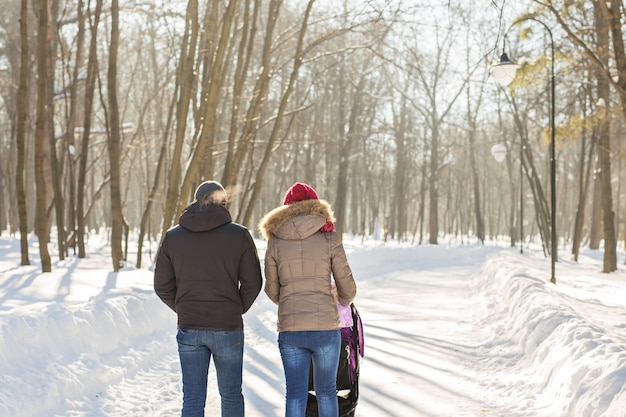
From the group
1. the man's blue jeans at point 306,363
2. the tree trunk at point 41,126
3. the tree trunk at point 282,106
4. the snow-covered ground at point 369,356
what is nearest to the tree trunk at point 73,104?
the tree trunk at point 41,126

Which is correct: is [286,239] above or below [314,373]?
above

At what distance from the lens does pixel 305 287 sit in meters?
4.74

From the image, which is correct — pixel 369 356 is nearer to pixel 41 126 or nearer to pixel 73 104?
pixel 41 126

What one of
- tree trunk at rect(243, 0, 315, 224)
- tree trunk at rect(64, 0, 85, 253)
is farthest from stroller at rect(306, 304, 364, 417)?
tree trunk at rect(64, 0, 85, 253)

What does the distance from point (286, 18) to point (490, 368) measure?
2520cm

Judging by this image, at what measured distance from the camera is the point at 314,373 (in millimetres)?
4887

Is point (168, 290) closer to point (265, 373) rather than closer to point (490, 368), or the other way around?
point (265, 373)

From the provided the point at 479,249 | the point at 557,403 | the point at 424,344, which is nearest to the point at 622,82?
the point at 424,344

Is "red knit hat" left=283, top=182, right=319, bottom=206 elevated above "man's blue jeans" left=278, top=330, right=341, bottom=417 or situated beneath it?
elevated above

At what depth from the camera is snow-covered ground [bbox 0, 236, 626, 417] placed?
20.7ft

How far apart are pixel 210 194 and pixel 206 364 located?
1.14 metres

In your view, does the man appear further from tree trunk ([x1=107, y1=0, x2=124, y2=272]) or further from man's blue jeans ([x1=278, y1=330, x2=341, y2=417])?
tree trunk ([x1=107, y1=0, x2=124, y2=272])

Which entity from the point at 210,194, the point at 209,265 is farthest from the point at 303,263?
the point at 210,194

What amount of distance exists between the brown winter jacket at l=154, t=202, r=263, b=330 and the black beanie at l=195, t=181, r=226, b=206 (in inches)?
1.4
